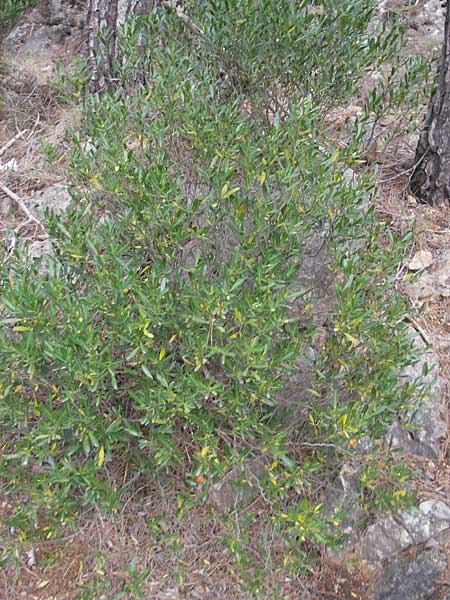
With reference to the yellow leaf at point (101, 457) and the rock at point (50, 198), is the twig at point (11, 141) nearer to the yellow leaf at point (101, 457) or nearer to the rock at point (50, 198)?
the rock at point (50, 198)

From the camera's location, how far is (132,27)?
3.08m

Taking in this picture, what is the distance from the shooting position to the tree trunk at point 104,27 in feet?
14.6

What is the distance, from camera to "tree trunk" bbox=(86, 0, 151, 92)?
4461 mm

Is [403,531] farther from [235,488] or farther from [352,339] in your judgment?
[352,339]

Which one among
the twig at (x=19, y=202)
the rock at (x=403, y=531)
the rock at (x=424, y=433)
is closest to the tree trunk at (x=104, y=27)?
the twig at (x=19, y=202)

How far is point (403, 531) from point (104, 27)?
3.82 meters

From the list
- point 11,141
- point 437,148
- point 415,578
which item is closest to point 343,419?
point 415,578

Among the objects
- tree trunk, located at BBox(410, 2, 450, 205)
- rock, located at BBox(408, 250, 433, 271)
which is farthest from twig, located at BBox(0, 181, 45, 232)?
tree trunk, located at BBox(410, 2, 450, 205)

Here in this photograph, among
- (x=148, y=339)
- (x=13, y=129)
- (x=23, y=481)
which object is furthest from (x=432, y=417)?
(x=13, y=129)

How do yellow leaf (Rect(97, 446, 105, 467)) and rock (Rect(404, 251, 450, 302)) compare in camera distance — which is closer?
yellow leaf (Rect(97, 446, 105, 467))

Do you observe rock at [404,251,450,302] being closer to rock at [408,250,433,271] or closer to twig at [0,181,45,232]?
rock at [408,250,433,271]

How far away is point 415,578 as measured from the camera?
8.34 ft

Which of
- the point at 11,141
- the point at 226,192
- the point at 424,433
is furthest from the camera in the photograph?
the point at 11,141

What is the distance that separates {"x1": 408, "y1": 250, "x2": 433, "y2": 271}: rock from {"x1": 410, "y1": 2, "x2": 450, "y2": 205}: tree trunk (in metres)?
0.50
